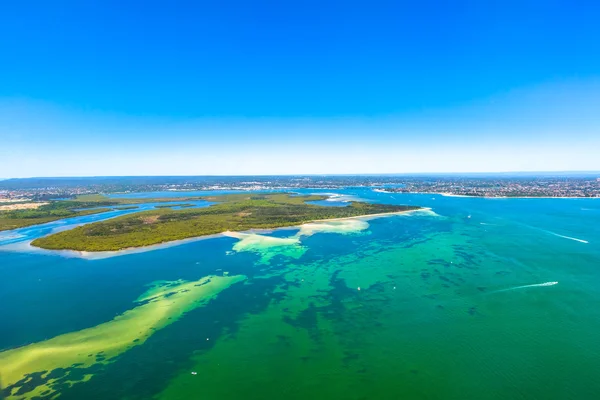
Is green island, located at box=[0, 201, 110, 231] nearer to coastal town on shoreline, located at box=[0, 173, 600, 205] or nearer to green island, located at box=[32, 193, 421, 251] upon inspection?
coastal town on shoreline, located at box=[0, 173, 600, 205]

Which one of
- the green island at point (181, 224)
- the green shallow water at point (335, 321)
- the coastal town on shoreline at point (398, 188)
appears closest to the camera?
the green shallow water at point (335, 321)

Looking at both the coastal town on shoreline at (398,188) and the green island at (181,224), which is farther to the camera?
the coastal town on shoreline at (398,188)

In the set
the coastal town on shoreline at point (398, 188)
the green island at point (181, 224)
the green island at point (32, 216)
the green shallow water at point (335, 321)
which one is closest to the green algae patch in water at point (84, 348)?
the green shallow water at point (335, 321)

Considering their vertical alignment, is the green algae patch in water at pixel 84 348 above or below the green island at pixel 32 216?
below

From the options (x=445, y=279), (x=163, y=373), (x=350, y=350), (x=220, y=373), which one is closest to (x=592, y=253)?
(x=445, y=279)

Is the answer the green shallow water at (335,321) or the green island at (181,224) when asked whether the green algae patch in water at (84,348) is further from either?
the green island at (181,224)

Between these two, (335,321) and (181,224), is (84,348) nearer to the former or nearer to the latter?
(335,321)

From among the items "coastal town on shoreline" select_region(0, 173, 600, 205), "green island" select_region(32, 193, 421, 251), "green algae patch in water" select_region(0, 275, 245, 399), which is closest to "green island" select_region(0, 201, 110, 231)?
"coastal town on shoreline" select_region(0, 173, 600, 205)

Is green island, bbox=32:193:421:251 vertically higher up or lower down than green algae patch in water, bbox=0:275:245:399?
higher up
